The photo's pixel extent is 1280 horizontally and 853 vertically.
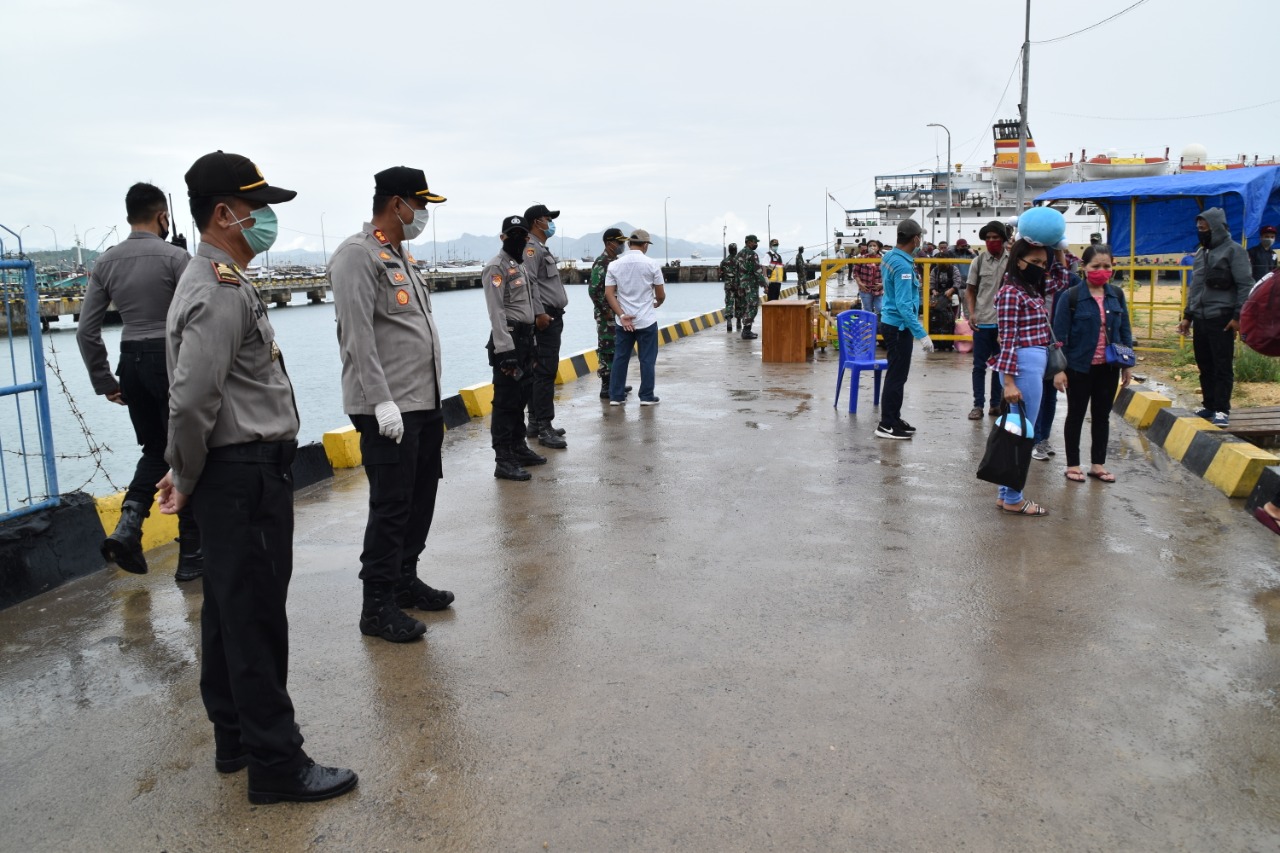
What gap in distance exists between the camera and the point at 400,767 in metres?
3.09

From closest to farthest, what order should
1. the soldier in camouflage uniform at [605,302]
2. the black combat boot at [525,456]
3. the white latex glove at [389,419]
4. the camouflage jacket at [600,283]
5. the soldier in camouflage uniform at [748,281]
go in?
the white latex glove at [389,419], the black combat boot at [525,456], the soldier in camouflage uniform at [605,302], the camouflage jacket at [600,283], the soldier in camouflage uniform at [748,281]

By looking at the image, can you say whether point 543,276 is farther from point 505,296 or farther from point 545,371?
point 505,296

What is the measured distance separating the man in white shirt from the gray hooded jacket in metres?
4.72

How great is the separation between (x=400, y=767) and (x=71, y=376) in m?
43.9

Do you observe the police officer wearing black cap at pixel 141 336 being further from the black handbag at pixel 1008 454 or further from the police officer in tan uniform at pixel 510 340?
the black handbag at pixel 1008 454

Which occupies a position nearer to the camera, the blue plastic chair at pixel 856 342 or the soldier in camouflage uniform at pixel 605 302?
the blue plastic chair at pixel 856 342

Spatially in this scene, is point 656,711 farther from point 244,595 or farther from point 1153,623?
point 1153,623

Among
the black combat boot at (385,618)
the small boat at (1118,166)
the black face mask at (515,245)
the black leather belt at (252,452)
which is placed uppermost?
the small boat at (1118,166)

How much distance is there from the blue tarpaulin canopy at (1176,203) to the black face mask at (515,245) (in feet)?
26.7

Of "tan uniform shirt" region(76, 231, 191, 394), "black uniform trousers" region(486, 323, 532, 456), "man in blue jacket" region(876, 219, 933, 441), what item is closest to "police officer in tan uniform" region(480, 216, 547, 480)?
"black uniform trousers" region(486, 323, 532, 456)

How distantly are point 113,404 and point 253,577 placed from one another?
20.3 m

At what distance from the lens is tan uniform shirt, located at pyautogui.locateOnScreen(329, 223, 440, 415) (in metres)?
3.93

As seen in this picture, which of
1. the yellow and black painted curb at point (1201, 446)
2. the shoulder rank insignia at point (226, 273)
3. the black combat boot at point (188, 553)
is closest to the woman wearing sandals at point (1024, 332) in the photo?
the yellow and black painted curb at point (1201, 446)

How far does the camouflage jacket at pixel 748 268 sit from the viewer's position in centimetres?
1720
